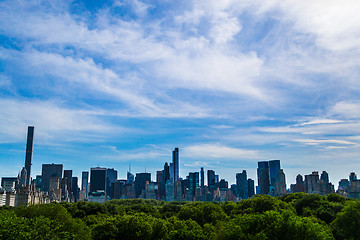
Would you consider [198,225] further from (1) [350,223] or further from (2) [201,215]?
(1) [350,223]

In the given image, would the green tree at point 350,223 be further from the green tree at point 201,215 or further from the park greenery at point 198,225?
Result: the green tree at point 201,215

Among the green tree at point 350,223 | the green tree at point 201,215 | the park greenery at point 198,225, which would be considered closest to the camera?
the park greenery at point 198,225

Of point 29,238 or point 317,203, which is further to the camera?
point 317,203

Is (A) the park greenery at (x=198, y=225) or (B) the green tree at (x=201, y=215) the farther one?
(B) the green tree at (x=201, y=215)

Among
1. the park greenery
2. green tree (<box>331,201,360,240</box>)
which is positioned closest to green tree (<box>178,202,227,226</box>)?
the park greenery

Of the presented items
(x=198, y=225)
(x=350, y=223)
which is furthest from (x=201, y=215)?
(x=350, y=223)

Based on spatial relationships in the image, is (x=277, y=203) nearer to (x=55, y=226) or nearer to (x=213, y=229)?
(x=213, y=229)

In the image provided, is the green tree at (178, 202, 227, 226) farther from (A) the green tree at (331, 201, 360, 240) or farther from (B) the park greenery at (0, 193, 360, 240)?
(A) the green tree at (331, 201, 360, 240)

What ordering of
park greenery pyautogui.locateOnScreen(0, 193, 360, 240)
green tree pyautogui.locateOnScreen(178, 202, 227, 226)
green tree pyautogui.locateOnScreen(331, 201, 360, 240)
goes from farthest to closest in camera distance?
green tree pyautogui.locateOnScreen(178, 202, 227, 226), green tree pyautogui.locateOnScreen(331, 201, 360, 240), park greenery pyautogui.locateOnScreen(0, 193, 360, 240)

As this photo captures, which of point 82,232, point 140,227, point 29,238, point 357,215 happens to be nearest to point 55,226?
point 82,232

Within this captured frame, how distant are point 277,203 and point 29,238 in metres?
58.0

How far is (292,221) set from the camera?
136 ft

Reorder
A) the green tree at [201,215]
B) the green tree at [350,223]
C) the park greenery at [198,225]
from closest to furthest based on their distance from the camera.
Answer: the park greenery at [198,225] < the green tree at [350,223] < the green tree at [201,215]

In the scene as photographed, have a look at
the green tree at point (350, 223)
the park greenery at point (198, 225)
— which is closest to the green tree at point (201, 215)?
the park greenery at point (198, 225)
